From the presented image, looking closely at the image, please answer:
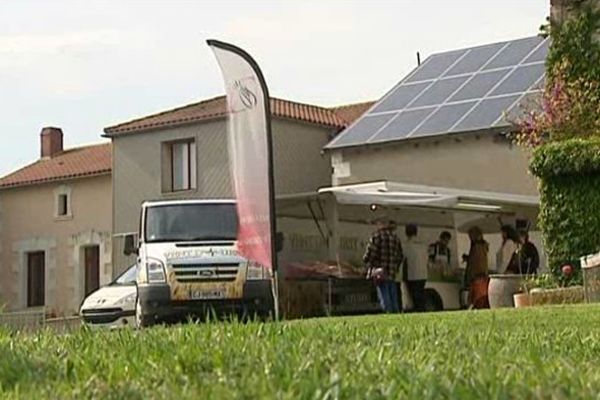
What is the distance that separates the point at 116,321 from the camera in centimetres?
2169

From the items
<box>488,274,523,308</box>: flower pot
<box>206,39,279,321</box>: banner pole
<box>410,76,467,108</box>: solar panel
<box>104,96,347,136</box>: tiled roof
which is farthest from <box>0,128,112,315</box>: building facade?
<box>206,39,279,321</box>: banner pole

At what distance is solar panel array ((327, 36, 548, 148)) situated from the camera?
3109 centimetres

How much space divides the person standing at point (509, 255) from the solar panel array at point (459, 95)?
5519 millimetres

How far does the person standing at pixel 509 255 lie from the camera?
74.6ft

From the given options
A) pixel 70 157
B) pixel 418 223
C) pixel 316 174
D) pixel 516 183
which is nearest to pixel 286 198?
pixel 418 223

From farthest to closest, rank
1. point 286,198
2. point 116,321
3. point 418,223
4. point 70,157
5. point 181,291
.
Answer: point 70,157 < point 418,223 < point 286,198 < point 116,321 < point 181,291

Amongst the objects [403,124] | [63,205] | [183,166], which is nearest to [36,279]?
[63,205]

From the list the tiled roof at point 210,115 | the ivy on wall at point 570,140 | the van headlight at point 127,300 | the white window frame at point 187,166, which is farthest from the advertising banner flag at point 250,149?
the white window frame at point 187,166

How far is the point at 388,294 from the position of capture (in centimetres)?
1997

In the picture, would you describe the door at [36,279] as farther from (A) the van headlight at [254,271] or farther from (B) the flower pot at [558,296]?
(B) the flower pot at [558,296]

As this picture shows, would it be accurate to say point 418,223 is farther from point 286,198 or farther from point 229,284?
point 229,284

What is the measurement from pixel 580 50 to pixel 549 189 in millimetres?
3366

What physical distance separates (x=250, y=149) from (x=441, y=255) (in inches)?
373

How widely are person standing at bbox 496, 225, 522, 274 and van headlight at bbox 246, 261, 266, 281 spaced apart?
5717 mm
